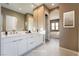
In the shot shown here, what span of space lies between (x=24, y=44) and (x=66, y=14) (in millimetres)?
1535

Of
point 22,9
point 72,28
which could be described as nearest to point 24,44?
point 22,9

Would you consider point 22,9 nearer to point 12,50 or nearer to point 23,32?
point 23,32

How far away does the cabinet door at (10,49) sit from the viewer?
8.42 ft

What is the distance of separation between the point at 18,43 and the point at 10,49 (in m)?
0.34

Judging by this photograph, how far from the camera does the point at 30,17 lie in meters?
3.33

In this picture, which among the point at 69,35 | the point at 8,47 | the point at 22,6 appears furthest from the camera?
the point at 69,35

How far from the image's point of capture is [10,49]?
8.97 feet

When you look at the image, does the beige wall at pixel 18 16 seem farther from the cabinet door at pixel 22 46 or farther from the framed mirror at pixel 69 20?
the framed mirror at pixel 69 20

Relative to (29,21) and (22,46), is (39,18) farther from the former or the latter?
(22,46)

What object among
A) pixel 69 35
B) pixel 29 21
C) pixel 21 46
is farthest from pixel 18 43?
pixel 69 35

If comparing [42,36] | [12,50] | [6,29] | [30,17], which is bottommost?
[12,50]

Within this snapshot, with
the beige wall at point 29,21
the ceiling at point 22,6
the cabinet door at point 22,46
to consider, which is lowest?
the cabinet door at point 22,46

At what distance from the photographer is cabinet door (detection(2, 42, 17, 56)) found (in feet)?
8.42

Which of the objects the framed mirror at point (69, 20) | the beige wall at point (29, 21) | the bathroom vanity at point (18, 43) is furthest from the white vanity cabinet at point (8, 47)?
the framed mirror at point (69, 20)
